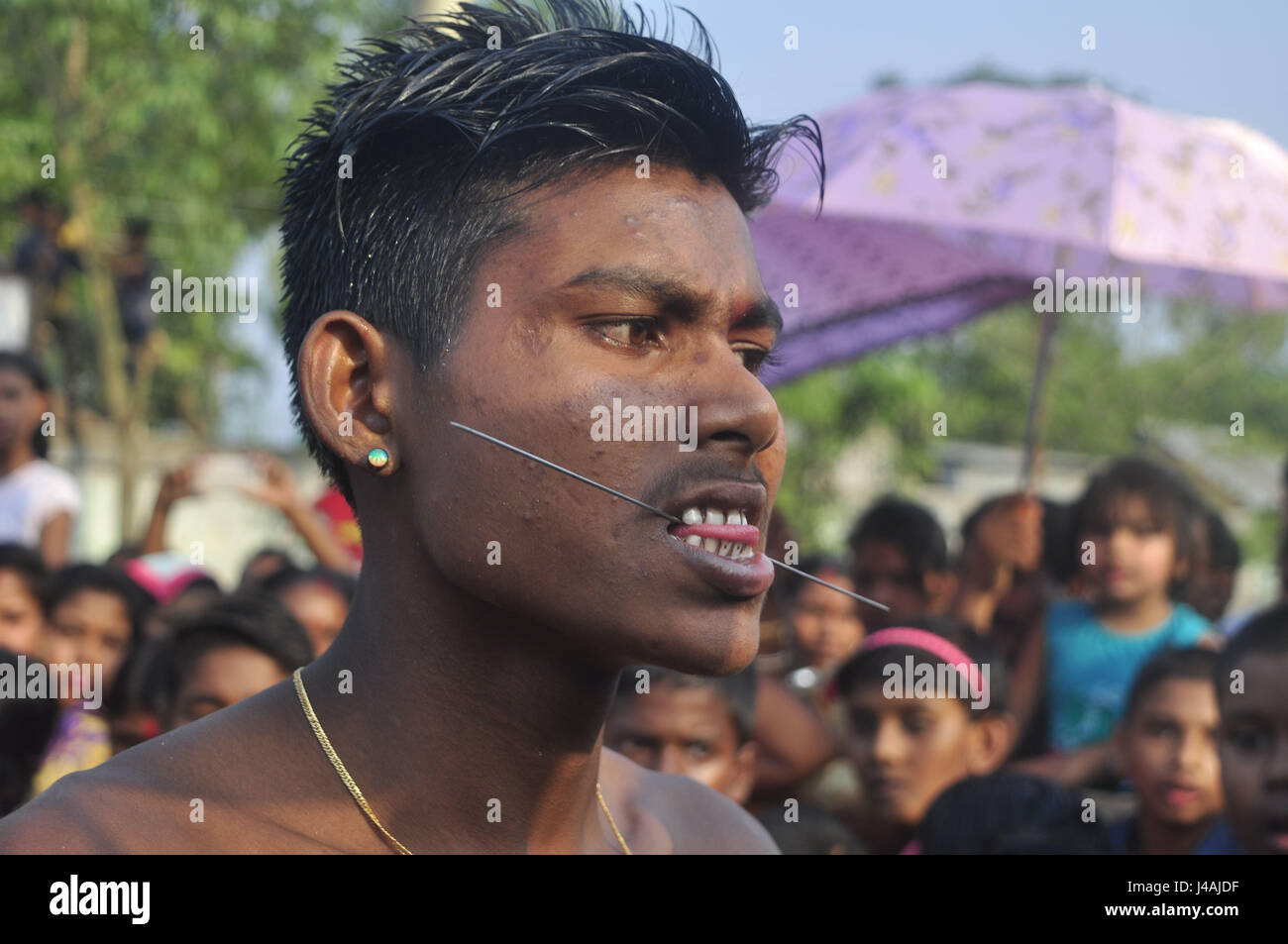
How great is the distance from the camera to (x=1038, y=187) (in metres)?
5.18

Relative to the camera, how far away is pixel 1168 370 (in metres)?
36.2

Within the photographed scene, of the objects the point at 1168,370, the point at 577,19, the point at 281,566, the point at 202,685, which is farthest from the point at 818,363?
the point at 1168,370

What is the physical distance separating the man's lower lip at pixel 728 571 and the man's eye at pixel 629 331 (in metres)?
0.24

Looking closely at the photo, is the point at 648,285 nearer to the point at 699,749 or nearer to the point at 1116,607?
the point at 699,749

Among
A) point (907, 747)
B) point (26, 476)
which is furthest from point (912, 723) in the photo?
point (26, 476)

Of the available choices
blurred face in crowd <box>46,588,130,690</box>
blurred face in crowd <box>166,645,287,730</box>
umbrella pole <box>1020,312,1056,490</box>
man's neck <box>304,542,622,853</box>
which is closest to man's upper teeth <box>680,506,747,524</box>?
man's neck <box>304,542,622,853</box>

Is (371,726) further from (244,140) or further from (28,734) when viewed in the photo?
(244,140)

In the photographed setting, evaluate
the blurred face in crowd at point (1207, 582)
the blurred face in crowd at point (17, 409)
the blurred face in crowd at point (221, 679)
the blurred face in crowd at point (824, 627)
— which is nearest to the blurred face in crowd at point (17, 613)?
the blurred face in crowd at point (17, 409)

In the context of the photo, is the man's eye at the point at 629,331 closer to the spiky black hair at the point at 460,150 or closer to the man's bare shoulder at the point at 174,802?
the spiky black hair at the point at 460,150

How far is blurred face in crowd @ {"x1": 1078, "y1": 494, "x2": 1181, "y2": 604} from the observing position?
5.13 m

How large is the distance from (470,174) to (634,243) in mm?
234

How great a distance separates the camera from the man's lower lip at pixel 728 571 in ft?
5.59

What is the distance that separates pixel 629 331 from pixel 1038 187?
3810 mm

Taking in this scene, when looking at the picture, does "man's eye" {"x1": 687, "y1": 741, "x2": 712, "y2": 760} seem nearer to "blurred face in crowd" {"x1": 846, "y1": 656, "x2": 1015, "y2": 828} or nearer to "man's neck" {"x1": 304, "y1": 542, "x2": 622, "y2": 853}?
"blurred face in crowd" {"x1": 846, "y1": 656, "x2": 1015, "y2": 828}
